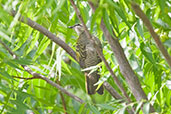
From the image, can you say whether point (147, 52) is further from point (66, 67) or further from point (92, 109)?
point (66, 67)

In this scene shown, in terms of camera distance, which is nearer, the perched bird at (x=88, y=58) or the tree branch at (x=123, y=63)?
the tree branch at (x=123, y=63)

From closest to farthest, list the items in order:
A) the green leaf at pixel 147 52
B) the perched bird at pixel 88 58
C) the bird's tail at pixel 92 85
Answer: the green leaf at pixel 147 52, the bird's tail at pixel 92 85, the perched bird at pixel 88 58

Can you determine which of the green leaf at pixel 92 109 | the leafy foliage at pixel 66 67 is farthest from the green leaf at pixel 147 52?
the green leaf at pixel 92 109

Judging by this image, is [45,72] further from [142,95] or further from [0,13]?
[0,13]

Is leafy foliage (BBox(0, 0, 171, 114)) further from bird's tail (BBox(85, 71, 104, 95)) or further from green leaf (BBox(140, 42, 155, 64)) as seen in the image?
bird's tail (BBox(85, 71, 104, 95))

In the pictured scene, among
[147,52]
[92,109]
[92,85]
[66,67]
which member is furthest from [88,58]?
[92,109]

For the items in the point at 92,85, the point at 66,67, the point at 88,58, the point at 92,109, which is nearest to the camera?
the point at 92,109

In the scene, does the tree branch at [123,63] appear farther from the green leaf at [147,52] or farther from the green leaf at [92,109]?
the green leaf at [147,52]

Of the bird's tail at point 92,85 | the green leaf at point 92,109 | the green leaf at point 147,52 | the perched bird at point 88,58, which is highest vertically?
the perched bird at point 88,58

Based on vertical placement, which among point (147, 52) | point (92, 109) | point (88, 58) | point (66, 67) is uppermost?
point (88, 58)

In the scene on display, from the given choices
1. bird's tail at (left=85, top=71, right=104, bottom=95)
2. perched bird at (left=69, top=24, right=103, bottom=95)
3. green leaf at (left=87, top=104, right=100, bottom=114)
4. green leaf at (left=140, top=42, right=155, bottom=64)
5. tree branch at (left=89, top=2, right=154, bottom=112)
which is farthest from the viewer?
perched bird at (left=69, top=24, right=103, bottom=95)

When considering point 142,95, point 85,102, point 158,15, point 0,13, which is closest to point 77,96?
point 85,102

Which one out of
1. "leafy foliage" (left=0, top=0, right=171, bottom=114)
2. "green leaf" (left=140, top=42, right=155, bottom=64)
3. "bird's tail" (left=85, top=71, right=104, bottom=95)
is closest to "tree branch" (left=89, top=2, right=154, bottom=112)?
"leafy foliage" (left=0, top=0, right=171, bottom=114)

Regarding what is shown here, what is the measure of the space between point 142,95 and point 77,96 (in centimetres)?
37
